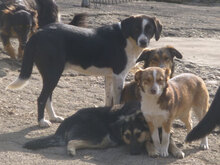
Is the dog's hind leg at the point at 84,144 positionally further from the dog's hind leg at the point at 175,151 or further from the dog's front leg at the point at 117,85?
the dog's front leg at the point at 117,85

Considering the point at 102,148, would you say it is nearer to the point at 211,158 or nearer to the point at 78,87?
the point at 211,158

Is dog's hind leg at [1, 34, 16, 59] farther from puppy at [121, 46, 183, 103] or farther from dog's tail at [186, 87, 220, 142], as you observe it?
dog's tail at [186, 87, 220, 142]

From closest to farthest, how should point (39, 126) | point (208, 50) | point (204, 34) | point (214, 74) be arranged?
1. point (39, 126)
2. point (214, 74)
3. point (208, 50)
4. point (204, 34)

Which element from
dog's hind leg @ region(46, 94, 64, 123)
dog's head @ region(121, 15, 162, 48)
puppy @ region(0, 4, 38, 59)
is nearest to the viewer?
dog's hind leg @ region(46, 94, 64, 123)

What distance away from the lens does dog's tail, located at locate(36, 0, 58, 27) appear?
10461 millimetres

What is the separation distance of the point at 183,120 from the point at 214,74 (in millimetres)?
2741

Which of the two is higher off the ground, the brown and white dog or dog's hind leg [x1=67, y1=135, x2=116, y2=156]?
the brown and white dog

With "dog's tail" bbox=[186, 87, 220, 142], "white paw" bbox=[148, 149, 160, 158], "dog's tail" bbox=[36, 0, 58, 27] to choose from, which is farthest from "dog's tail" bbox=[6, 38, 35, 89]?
"dog's tail" bbox=[36, 0, 58, 27]

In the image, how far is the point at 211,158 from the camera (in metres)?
6.22

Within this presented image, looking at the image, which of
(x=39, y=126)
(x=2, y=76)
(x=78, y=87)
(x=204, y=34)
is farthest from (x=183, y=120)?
(x=204, y=34)

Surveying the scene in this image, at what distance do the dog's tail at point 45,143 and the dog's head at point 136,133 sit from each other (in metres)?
0.70

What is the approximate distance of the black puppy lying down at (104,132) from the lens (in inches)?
246

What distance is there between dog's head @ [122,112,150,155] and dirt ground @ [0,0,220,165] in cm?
11

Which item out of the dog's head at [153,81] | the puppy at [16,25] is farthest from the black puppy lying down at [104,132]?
the puppy at [16,25]
